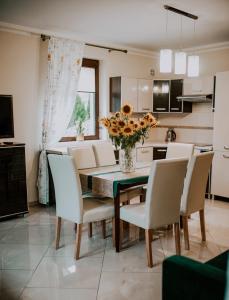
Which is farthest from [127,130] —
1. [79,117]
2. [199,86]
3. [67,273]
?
[199,86]

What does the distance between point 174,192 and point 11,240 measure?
189 centimetres

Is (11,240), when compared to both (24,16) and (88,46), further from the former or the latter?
(88,46)

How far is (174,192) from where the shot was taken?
2957 mm

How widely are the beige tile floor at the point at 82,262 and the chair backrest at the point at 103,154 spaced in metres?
0.80

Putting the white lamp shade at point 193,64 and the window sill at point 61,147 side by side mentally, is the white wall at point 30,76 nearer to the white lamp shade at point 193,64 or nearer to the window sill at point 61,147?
the window sill at point 61,147

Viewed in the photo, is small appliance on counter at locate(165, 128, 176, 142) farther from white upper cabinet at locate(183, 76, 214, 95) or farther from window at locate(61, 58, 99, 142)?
window at locate(61, 58, 99, 142)

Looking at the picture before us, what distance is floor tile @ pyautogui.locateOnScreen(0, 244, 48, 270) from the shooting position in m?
2.91

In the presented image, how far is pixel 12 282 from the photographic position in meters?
2.62

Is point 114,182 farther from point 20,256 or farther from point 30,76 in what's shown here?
point 30,76

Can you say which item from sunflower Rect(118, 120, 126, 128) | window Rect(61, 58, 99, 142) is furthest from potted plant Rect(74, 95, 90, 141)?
sunflower Rect(118, 120, 126, 128)

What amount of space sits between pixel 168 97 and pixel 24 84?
2619mm

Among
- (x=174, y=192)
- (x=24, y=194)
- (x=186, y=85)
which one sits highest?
(x=186, y=85)

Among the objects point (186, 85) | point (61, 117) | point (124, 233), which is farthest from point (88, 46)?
point (124, 233)

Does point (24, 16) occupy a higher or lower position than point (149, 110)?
higher
